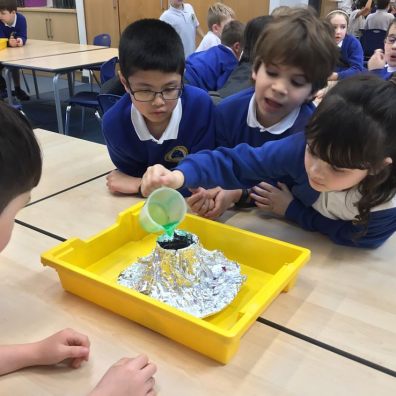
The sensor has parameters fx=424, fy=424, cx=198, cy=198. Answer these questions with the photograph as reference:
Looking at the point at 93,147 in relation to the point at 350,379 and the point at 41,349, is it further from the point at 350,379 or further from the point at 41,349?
the point at 350,379

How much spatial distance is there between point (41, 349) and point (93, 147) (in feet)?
3.59

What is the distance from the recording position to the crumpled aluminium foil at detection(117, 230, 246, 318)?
768 mm

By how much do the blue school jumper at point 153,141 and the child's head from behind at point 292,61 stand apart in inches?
8.8

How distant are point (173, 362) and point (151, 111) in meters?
0.80

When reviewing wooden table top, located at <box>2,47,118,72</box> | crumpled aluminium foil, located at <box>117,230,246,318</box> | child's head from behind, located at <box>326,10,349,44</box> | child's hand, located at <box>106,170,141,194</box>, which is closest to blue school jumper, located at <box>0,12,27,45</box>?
wooden table top, located at <box>2,47,118,72</box>

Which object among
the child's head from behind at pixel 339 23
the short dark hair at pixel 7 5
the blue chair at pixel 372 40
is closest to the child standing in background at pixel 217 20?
the child's head from behind at pixel 339 23

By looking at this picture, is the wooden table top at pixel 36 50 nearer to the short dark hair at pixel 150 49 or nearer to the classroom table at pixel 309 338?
the short dark hair at pixel 150 49

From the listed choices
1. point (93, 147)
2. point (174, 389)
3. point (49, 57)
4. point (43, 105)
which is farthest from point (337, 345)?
point (43, 105)

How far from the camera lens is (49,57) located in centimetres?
345

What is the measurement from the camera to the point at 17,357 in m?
0.65

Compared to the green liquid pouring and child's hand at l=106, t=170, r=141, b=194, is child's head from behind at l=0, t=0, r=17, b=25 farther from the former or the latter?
the green liquid pouring

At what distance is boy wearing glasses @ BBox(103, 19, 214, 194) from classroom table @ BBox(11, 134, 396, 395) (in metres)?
0.44

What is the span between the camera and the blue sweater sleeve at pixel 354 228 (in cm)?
97

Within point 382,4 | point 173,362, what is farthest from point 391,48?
point 173,362
